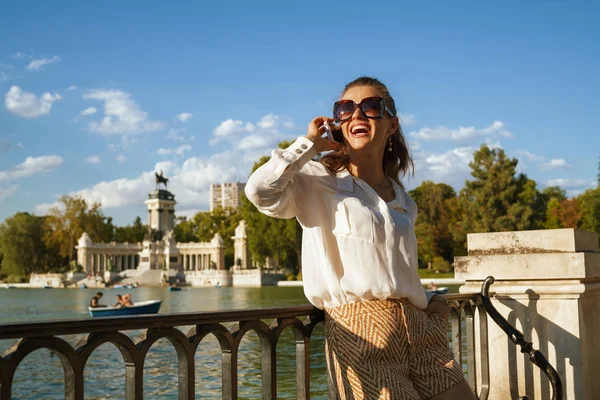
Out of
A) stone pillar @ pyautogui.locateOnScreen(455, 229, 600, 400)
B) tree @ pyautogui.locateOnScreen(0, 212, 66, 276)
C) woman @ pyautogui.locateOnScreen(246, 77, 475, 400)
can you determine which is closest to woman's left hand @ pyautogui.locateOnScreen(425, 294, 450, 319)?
woman @ pyautogui.locateOnScreen(246, 77, 475, 400)

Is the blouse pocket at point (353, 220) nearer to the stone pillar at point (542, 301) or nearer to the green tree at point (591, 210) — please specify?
the stone pillar at point (542, 301)

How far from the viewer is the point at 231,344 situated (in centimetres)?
261

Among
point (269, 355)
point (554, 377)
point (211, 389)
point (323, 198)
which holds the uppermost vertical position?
point (323, 198)

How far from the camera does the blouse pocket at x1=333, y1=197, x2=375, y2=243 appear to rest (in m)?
2.34

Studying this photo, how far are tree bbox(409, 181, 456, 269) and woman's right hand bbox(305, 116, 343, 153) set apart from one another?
5246 centimetres

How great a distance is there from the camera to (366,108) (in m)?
2.56

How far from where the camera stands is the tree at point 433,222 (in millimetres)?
55688

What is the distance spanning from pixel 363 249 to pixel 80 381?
1005 mm

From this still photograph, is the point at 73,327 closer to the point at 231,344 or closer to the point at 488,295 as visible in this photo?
the point at 231,344

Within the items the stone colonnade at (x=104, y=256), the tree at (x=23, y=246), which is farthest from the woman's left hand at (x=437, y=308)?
the tree at (x=23, y=246)

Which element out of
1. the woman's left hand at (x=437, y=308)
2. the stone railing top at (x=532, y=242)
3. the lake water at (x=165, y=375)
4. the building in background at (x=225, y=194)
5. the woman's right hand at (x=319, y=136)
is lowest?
the lake water at (x=165, y=375)

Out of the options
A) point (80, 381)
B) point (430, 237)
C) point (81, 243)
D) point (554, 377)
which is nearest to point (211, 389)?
point (554, 377)

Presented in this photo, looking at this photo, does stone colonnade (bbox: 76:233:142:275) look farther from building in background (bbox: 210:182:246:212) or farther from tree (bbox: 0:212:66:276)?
building in background (bbox: 210:182:246:212)

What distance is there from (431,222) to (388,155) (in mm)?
55966
